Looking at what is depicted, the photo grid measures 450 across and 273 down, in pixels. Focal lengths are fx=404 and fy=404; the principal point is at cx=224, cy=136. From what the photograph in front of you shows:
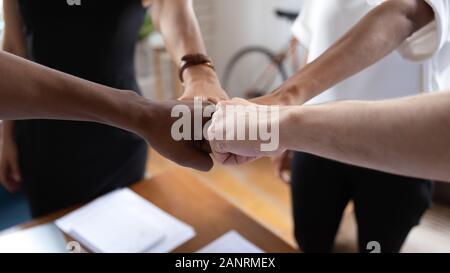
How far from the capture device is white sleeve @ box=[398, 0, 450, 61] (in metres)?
0.62

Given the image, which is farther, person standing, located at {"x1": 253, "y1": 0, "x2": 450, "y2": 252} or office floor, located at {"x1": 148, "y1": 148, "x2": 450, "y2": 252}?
office floor, located at {"x1": 148, "y1": 148, "x2": 450, "y2": 252}

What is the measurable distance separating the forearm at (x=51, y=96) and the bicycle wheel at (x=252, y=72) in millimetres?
1567

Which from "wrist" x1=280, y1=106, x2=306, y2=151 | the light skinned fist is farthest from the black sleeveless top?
"wrist" x1=280, y1=106, x2=306, y2=151

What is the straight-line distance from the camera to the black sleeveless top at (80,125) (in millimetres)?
703

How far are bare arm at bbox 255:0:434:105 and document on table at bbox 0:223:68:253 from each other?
0.47m

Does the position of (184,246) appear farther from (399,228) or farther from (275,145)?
(399,228)

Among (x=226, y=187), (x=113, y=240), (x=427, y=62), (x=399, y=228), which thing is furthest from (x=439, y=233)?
(x=226, y=187)

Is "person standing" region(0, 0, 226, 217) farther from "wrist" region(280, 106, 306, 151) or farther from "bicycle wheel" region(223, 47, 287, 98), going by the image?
"bicycle wheel" region(223, 47, 287, 98)

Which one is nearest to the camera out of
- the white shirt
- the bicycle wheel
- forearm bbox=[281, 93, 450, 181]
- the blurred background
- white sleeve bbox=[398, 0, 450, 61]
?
forearm bbox=[281, 93, 450, 181]

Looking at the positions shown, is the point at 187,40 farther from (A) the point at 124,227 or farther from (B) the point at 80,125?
(A) the point at 124,227

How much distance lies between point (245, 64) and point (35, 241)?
1703 millimetres

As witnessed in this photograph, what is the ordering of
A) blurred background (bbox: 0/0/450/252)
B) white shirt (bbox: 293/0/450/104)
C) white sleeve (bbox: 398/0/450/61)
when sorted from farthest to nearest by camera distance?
blurred background (bbox: 0/0/450/252) < white shirt (bbox: 293/0/450/104) < white sleeve (bbox: 398/0/450/61)

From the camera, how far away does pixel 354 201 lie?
91 centimetres
